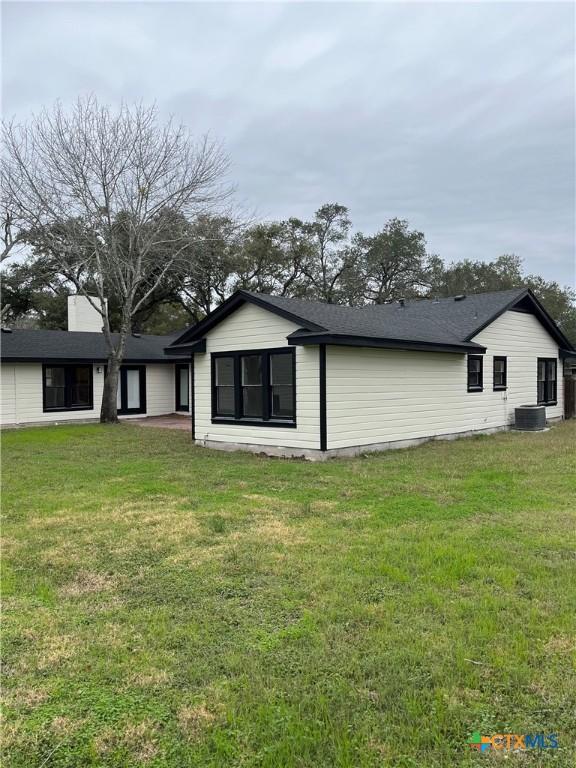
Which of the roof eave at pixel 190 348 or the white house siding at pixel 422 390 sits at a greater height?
the roof eave at pixel 190 348

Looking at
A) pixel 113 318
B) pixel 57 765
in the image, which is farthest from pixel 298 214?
pixel 57 765

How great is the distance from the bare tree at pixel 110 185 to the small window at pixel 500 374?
409 inches

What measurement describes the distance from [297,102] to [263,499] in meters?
10.9

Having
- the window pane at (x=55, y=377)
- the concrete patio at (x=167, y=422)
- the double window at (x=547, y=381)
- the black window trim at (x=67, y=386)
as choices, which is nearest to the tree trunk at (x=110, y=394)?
the concrete patio at (x=167, y=422)

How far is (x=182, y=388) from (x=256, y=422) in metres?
10.4

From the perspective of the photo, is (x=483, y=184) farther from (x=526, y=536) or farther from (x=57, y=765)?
(x=57, y=765)

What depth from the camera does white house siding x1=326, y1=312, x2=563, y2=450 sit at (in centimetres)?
1027

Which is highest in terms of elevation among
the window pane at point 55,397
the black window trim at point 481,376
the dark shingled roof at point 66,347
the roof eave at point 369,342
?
the dark shingled roof at point 66,347

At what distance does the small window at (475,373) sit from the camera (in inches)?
543

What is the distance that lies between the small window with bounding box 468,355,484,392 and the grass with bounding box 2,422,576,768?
711 centimetres

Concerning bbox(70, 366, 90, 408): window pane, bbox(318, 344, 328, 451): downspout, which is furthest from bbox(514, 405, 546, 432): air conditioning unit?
bbox(70, 366, 90, 408): window pane

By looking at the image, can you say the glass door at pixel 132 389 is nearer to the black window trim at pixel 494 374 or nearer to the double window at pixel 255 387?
the double window at pixel 255 387

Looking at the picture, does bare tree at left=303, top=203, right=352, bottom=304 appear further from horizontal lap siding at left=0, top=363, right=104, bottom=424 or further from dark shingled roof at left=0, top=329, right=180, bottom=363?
horizontal lap siding at left=0, top=363, right=104, bottom=424

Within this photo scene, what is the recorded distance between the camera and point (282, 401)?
10.8 meters
